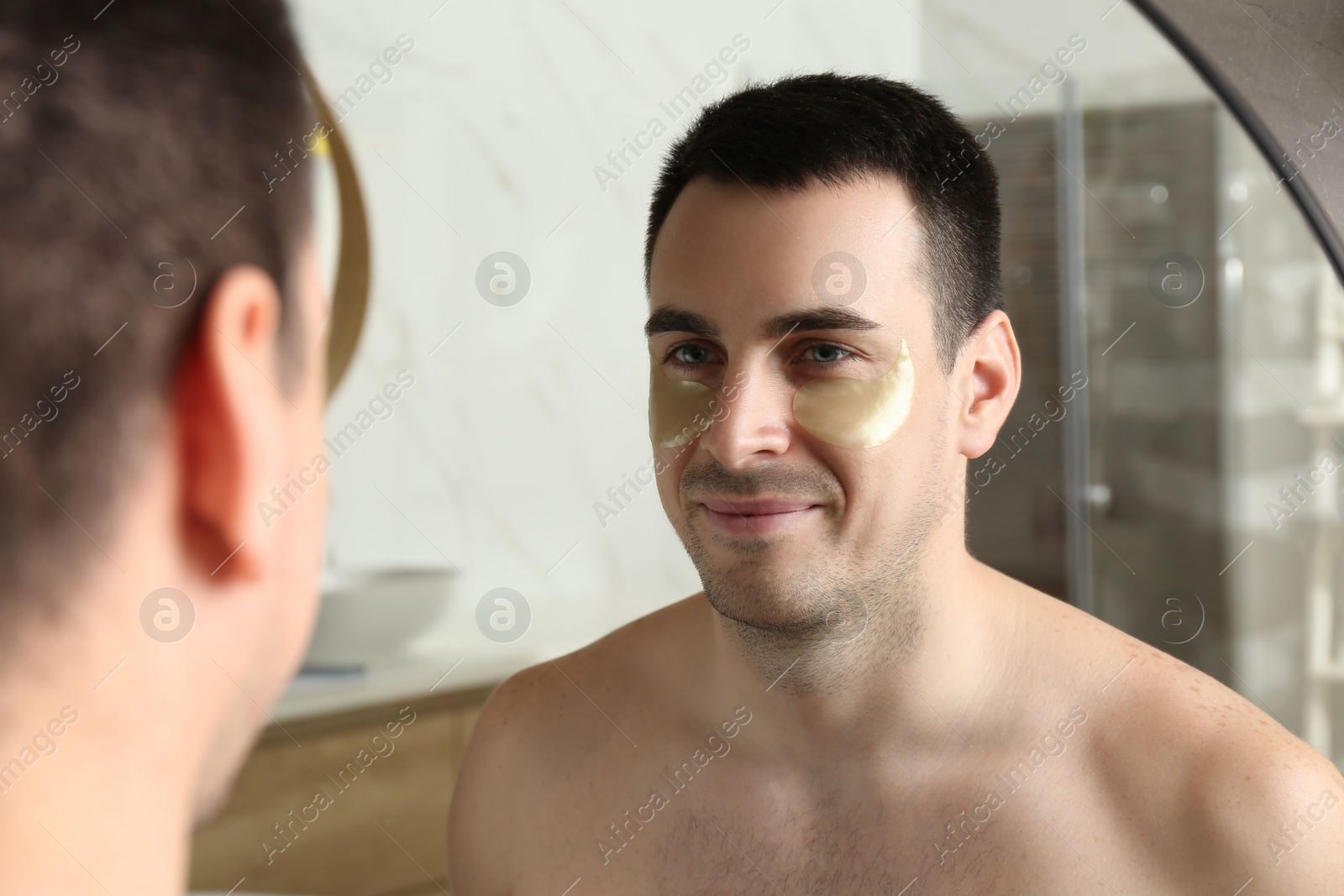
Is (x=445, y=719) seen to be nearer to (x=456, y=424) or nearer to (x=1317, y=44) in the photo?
(x=456, y=424)

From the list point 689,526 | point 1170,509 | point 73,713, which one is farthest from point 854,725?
point 1170,509

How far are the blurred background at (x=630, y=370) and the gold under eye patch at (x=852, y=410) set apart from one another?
0.97 meters

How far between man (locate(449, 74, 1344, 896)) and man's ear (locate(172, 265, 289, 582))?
0.67m

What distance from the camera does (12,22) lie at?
12.0 inches

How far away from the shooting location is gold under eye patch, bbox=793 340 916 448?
990 mm

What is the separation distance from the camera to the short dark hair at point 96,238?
0.98 ft

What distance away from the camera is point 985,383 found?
1.12 meters

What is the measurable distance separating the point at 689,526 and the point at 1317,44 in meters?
0.60

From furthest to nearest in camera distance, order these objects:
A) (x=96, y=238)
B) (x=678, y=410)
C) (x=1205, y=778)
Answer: (x=678, y=410) < (x=1205, y=778) < (x=96, y=238)

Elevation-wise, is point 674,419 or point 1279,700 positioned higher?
point 674,419

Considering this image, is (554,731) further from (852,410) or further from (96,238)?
(96,238)

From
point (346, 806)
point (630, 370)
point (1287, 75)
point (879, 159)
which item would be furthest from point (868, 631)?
point (630, 370)

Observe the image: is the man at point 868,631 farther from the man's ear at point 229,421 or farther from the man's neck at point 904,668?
the man's ear at point 229,421

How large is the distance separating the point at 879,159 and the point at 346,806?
4.05ft
